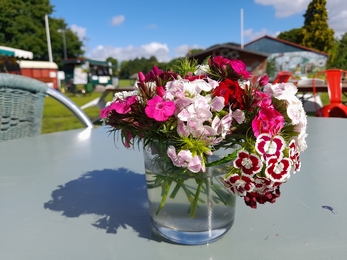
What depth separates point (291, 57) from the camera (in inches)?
621

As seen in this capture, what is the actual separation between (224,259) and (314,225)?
0.55ft

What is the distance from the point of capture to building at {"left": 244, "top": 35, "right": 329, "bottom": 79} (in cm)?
1526

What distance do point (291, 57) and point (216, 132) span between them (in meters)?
17.1

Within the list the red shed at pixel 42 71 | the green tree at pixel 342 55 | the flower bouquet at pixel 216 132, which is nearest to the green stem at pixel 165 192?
the flower bouquet at pixel 216 132

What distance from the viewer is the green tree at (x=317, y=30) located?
1752 centimetres

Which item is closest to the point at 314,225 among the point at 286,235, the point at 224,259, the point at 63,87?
the point at 286,235

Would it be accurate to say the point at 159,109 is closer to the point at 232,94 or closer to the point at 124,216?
the point at 232,94

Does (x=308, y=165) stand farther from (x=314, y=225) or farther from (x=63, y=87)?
(x=63, y=87)

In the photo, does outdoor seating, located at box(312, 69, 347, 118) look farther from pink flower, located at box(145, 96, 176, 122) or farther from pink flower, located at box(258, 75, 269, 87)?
pink flower, located at box(145, 96, 176, 122)

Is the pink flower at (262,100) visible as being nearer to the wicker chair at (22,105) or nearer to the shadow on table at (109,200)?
the shadow on table at (109,200)

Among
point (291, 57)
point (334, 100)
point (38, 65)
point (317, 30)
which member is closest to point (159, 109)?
point (334, 100)

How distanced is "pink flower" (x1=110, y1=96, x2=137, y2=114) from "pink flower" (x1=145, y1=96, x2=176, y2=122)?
0.03m

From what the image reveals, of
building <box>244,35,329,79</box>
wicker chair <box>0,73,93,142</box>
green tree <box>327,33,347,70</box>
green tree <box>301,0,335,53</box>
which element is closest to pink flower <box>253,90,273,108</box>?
wicker chair <box>0,73,93,142</box>

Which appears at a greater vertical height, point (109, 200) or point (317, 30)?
point (317, 30)
